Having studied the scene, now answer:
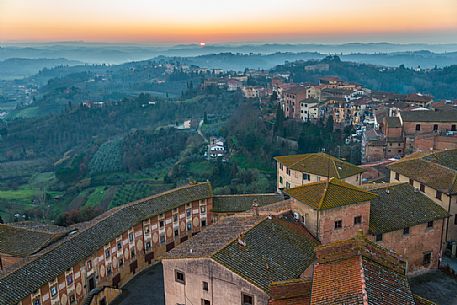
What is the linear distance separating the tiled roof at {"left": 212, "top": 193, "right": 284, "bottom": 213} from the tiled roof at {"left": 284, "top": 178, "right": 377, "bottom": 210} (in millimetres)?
9753

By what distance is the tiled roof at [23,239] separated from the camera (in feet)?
90.9

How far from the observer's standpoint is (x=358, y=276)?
47.9ft

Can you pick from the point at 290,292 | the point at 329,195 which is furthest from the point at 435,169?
the point at 290,292

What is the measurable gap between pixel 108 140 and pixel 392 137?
377 ft

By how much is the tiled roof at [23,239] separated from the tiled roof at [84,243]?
2.13 meters

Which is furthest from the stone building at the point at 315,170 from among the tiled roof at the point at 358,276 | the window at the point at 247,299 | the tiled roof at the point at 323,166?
the tiled roof at the point at 358,276

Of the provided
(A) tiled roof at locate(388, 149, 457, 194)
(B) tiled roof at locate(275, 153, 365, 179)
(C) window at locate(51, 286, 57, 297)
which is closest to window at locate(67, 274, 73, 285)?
(C) window at locate(51, 286, 57, 297)

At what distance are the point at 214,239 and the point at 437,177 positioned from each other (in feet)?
65.1

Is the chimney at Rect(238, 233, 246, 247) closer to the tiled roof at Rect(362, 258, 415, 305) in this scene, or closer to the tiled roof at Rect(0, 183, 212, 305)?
the tiled roof at Rect(362, 258, 415, 305)

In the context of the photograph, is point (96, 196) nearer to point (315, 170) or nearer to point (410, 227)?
point (315, 170)

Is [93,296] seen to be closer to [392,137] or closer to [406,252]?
[406,252]

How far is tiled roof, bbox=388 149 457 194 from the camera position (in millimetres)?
32250

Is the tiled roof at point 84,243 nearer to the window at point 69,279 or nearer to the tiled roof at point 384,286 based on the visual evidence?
the window at point 69,279

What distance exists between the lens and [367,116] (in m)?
91.6
